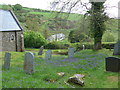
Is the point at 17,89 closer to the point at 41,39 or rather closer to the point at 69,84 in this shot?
the point at 69,84

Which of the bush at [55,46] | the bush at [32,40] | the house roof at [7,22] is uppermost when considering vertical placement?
the house roof at [7,22]

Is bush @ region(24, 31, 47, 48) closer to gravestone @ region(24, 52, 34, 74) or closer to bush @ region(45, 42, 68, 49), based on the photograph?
bush @ region(45, 42, 68, 49)

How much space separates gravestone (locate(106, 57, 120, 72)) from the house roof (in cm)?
1834

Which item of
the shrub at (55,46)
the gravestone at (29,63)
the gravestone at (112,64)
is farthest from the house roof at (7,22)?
the gravestone at (112,64)

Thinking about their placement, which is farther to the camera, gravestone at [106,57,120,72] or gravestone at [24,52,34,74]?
gravestone at [106,57,120,72]

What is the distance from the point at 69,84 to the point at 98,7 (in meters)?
14.1

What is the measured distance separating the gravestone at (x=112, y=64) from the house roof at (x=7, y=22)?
18340mm

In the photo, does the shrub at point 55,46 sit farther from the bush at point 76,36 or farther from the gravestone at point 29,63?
the gravestone at point 29,63

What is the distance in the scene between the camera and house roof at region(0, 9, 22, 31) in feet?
84.4

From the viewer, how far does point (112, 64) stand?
10.5 m

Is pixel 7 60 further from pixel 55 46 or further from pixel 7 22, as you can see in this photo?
pixel 55 46

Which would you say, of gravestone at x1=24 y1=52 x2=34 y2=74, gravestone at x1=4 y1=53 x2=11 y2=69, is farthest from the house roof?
gravestone at x1=24 y1=52 x2=34 y2=74

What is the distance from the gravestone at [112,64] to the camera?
10289 mm

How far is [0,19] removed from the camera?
25.9m
